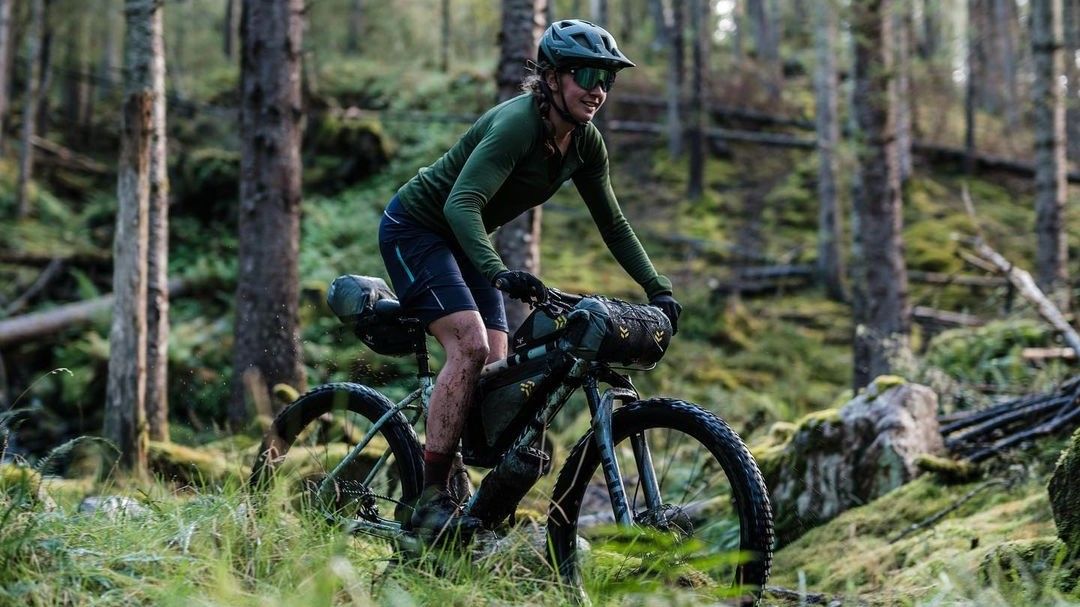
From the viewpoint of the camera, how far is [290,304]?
31.9ft

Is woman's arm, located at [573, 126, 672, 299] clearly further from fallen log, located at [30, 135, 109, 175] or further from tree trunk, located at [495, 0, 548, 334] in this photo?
fallen log, located at [30, 135, 109, 175]

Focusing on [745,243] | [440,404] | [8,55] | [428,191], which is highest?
[8,55]

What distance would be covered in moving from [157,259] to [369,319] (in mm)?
4569

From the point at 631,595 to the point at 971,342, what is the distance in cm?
791

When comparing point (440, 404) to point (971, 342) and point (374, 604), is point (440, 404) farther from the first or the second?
point (971, 342)

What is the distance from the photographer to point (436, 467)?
14.8ft

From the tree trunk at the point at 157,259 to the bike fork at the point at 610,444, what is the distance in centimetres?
566

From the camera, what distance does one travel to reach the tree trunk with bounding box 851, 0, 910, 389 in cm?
1103

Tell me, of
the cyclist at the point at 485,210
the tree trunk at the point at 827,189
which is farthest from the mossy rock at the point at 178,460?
the tree trunk at the point at 827,189

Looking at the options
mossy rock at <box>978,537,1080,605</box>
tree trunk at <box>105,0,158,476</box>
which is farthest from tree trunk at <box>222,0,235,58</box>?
mossy rock at <box>978,537,1080,605</box>

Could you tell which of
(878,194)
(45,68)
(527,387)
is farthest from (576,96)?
(45,68)

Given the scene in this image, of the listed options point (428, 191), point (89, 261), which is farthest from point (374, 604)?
point (89, 261)

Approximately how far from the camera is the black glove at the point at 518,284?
156 inches

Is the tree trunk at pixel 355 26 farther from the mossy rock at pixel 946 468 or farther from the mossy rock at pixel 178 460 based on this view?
the mossy rock at pixel 946 468
